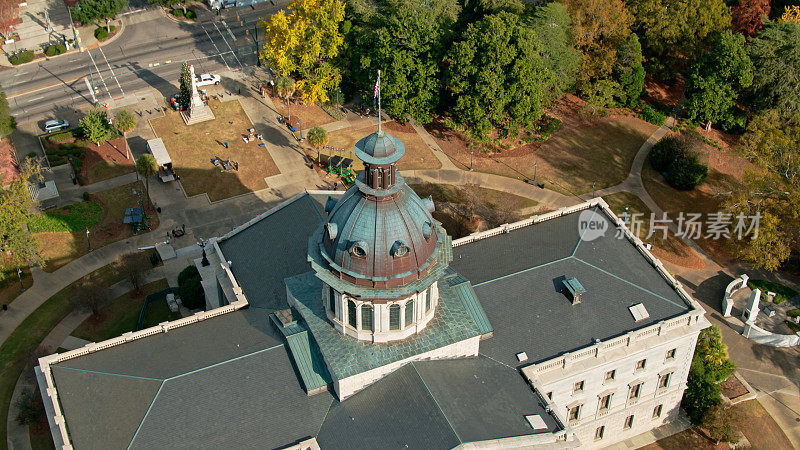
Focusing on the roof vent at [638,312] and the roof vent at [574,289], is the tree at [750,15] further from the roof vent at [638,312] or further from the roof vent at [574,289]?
the roof vent at [574,289]

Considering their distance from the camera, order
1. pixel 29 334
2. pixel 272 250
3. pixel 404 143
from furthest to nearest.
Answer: pixel 404 143, pixel 29 334, pixel 272 250

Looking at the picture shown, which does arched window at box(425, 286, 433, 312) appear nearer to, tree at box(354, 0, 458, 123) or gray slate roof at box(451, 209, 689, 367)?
gray slate roof at box(451, 209, 689, 367)

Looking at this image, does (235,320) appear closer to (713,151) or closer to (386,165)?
(386,165)

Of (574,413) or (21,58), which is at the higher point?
(574,413)

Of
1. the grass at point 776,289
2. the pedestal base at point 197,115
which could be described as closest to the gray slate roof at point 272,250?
the pedestal base at point 197,115

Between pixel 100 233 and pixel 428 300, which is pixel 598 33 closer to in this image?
pixel 428 300

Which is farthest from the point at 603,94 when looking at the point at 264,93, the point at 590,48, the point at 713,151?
the point at 264,93

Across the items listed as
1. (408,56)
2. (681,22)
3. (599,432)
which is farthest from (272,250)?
(681,22)
